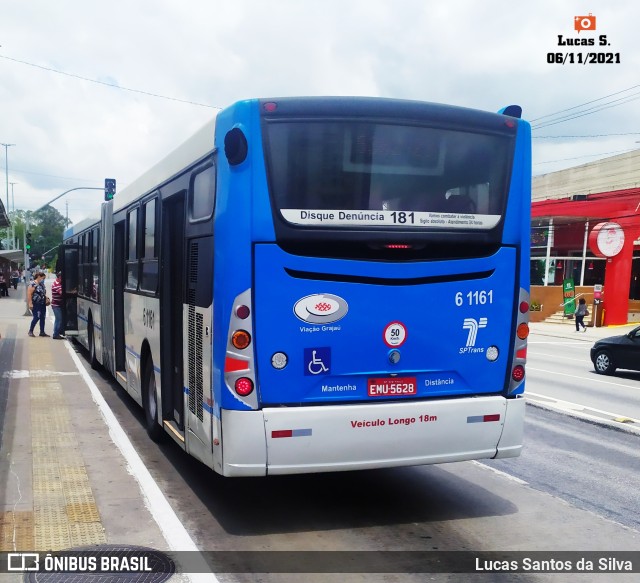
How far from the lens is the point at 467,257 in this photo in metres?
5.90

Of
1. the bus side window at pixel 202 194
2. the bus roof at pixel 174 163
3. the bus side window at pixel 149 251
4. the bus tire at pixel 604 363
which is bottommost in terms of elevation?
the bus tire at pixel 604 363

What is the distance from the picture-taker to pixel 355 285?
552 cm

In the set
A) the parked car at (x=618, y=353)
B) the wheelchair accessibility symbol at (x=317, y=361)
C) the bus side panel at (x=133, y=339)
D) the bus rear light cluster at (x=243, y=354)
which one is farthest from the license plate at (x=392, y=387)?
the parked car at (x=618, y=353)

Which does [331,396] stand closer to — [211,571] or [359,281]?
[359,281]

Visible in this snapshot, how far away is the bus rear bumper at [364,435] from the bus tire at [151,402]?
3031 millimetres

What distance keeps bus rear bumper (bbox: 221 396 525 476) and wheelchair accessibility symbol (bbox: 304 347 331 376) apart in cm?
28

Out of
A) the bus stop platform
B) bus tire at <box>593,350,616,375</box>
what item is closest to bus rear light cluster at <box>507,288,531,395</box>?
the bus stop platform

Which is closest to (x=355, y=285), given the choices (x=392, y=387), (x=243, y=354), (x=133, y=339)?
(x=392, y=387)

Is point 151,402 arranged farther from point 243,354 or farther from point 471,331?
point 471,331

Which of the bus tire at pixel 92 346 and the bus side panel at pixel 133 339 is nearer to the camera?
the bus side panel at pixel 133 339

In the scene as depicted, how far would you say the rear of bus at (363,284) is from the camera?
5.30m

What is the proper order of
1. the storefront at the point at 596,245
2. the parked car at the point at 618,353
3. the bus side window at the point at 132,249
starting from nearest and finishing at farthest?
the bus side window at the point at 132,249
the parked car at the point at 618,353
the storefront at the point at 596,245

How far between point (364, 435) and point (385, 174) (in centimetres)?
208

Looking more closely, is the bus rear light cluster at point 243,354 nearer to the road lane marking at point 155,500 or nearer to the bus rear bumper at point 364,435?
the bus rear bumper at point 364,435
